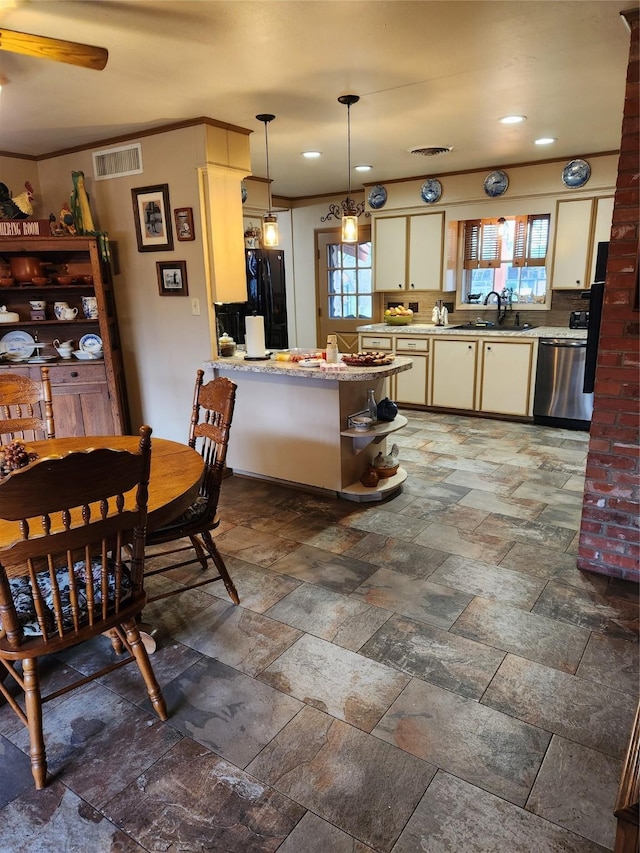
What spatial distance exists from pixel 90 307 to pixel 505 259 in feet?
13.4

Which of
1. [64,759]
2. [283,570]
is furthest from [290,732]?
[283,570]

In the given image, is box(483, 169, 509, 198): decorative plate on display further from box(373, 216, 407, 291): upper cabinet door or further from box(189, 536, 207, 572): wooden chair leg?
box(189, 536, 207, 572): wooden chair leg

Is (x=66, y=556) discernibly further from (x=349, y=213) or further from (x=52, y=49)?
(x=349, y=213)

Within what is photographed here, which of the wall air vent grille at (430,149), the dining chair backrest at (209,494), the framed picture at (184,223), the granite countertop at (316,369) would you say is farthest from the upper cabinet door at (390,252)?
the dining chair backrest at (209,494)

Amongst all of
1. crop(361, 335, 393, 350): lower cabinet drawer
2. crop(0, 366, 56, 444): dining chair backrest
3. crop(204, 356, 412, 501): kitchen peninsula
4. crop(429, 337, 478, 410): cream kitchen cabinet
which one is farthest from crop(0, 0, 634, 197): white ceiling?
crop(361, 335, 393, 350): lower cabinet drawer

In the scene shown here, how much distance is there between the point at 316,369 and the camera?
3.38 meters

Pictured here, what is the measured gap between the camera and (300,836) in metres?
1.43

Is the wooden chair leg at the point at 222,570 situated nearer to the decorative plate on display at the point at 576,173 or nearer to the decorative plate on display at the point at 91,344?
the decorative plate on display at the point at 91,344

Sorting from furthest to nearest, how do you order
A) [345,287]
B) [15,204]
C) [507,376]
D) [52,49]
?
[345,287]
[507,376]
[15,204]
[52,49]

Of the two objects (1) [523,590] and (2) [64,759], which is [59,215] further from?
(1) [523,590]

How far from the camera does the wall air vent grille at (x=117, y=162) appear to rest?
3.77m

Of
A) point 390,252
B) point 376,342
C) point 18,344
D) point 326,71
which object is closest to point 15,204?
point 18,344

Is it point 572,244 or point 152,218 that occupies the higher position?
point 152,218

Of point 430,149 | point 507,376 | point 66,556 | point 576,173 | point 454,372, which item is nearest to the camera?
point 66,556
